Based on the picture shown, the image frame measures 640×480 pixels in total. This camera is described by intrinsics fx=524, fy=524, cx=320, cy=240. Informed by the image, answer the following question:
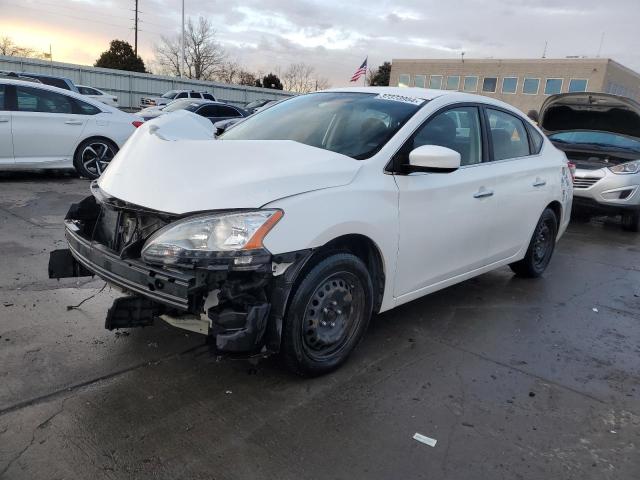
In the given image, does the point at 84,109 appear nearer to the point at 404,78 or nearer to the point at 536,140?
the point at 536,140

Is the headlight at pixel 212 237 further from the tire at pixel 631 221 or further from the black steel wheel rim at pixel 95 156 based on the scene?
the tire at pixel 631 221

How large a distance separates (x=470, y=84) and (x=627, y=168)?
183 ft

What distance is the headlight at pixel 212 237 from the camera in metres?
2.62

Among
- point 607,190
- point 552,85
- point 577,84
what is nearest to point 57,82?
point 607,190

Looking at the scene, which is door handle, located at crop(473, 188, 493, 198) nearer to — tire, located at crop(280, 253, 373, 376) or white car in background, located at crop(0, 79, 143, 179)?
tire, located at crop(280, 253, 373, 376)

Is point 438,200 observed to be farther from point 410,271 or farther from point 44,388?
point 44,388

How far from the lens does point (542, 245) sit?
5.56 m

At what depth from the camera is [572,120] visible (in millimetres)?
10281

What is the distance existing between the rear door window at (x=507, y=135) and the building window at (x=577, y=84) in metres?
55.8

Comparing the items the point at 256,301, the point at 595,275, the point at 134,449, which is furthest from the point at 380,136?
the point at 595,275

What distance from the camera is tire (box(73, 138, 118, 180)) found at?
889cm

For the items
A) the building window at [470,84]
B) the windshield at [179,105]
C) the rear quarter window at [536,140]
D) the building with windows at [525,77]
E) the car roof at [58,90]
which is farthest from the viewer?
the building window at [470,84]

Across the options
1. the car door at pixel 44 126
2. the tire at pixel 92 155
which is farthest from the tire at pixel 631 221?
the car door at pixel 44 126

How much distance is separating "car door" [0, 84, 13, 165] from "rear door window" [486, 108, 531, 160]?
719 centimetres
